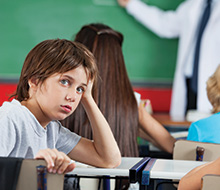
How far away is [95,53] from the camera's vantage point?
2.11m

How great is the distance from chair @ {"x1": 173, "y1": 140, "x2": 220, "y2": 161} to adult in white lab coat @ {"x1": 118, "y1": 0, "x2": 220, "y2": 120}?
2.71 meters

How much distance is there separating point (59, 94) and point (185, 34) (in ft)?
11.9

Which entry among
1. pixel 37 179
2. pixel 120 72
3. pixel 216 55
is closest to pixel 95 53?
pixel 120 72

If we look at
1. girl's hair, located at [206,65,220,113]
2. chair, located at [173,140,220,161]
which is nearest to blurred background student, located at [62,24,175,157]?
girl's hair, located at [206,65,220,113]

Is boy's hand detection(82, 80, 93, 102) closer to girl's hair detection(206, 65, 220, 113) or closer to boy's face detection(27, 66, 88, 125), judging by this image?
boy's face detection(27, 66, 88, 125)

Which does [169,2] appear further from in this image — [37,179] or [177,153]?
[37,179]

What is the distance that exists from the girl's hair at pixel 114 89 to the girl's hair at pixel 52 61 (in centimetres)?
71

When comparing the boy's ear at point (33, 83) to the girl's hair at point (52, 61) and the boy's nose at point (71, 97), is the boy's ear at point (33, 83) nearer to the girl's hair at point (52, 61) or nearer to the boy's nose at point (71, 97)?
the girl's hair at point (52, 61)

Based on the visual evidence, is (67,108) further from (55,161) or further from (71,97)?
(55,161)

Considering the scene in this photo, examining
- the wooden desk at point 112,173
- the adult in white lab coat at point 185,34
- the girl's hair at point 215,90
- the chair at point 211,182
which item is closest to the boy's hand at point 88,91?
the wooden desk at point 112,173

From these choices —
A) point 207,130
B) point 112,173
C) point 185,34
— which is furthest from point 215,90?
point 185,34

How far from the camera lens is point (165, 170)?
4.05ft

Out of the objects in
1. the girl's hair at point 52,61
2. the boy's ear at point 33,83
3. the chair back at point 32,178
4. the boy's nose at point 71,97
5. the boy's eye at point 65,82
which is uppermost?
the girl's hair at point 52,61

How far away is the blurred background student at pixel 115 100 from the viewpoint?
6.72 ft
